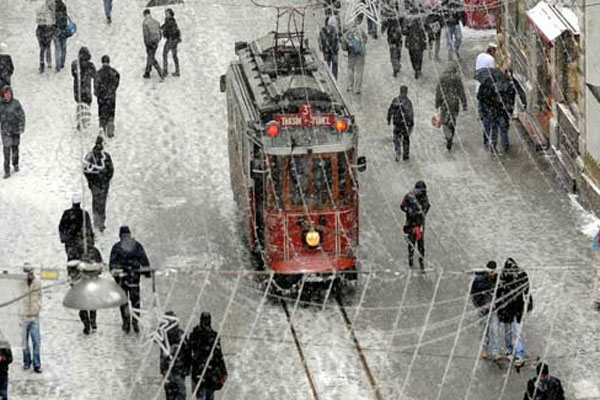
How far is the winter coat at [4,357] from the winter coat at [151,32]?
45.2ft

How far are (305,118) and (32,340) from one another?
477 centimetres

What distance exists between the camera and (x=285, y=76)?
2945cm

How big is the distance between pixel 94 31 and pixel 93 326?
1472 cm

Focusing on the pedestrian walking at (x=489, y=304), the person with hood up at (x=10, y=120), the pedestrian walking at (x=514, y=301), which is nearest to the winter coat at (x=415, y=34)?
the person with hood up at (x=10, y=120)

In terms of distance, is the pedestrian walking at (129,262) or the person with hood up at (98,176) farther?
the person with hood up at (98,176)

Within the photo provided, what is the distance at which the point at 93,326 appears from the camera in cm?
2756

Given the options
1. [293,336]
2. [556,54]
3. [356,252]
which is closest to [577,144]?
[556,54]

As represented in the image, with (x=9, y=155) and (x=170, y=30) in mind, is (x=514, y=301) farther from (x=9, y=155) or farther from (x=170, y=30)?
(x=170, y=30)

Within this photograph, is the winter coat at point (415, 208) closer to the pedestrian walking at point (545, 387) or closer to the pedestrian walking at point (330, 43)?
the pedestrian walking at point (545, 387)

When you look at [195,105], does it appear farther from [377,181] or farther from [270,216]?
Answer: [270,216]

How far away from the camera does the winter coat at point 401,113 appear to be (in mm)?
34062

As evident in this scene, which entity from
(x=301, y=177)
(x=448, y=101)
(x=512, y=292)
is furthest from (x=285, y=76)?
(x=448, y=101)

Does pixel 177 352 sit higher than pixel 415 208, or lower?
lower

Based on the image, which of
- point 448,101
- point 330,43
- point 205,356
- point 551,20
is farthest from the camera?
point 330,43
